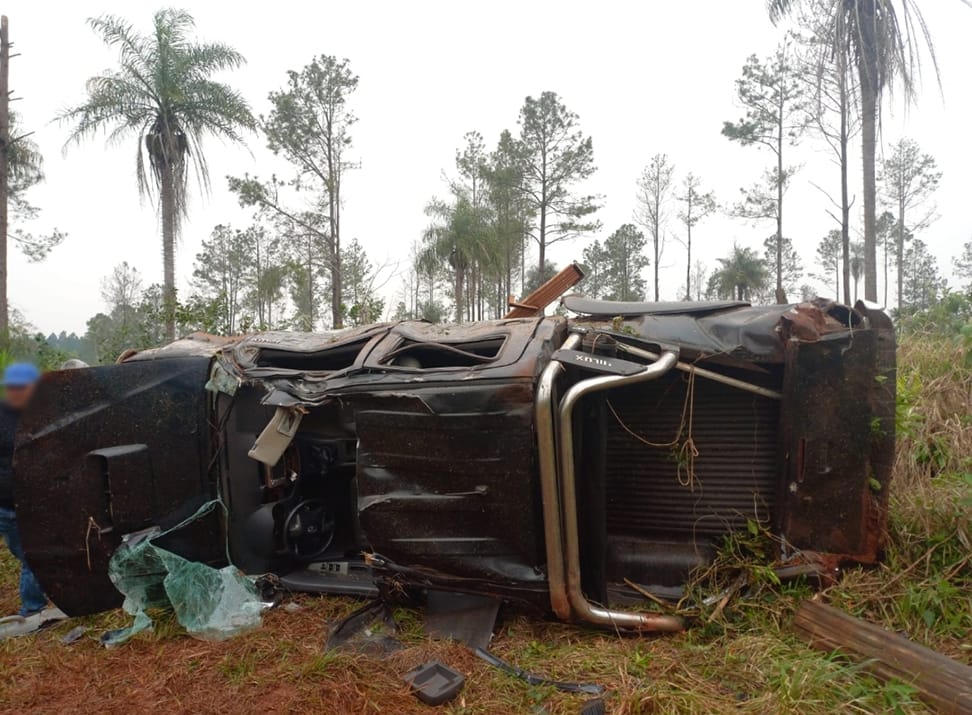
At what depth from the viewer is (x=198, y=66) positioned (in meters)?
13.9

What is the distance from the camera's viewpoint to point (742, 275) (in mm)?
29141

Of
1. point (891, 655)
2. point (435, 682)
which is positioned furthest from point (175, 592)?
point (891, 655)

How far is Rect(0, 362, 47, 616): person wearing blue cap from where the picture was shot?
2062mm

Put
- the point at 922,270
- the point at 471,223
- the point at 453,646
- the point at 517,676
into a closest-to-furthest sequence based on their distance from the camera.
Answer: the point at 517,676 < the point at 453,646 < the point at 471,223 < the point at 922,270

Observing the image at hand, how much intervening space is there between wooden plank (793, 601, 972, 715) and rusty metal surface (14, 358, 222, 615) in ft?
11.2

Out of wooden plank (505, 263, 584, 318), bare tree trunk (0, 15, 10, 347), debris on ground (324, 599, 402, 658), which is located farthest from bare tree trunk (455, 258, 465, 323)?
debris on ground (324, 599, 402, 658)

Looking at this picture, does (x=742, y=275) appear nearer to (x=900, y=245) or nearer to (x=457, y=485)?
(x=900, y=245)

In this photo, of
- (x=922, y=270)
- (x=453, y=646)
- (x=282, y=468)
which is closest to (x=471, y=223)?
(x=282, y=468)

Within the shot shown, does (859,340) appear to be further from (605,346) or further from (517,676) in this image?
(517,676)

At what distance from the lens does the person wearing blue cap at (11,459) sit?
2.06 meters

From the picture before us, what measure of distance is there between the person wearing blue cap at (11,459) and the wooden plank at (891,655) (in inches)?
136

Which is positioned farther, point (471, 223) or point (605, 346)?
point (471, 223)

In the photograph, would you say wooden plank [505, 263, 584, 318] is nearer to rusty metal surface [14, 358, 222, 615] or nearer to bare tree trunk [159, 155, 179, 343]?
rusty metal surface [14, 358, 222, 615]

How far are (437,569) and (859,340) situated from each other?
98.2 inches
